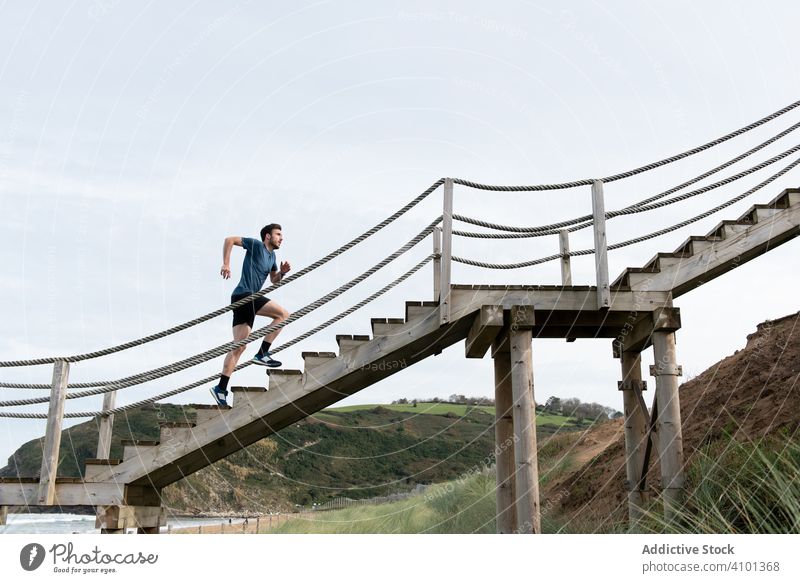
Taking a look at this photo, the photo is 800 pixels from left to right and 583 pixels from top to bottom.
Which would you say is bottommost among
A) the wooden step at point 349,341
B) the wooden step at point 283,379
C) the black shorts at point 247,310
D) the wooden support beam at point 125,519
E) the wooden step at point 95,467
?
the wooden support beam at point 125,519

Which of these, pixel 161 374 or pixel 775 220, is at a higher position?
pixel 775 220

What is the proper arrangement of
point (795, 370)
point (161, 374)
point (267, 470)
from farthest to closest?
point (267, 470) < point (795, 370) < point (161, 374)

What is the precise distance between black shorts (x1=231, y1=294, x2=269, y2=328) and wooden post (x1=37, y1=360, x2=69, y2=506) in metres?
1.89

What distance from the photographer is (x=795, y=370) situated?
13156 millimetres

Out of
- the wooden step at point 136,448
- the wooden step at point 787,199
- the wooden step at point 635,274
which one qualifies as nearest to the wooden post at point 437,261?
the wooden step at point 635,274

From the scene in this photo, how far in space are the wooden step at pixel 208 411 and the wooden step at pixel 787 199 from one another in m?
6.84

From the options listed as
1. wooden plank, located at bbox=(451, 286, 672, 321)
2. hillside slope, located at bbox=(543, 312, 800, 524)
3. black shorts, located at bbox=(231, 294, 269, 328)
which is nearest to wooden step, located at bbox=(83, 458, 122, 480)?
black shorts, located at bbox=(231, 294, 269, 328)

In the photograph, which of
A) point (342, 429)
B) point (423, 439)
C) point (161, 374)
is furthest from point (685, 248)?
point (342, 429)

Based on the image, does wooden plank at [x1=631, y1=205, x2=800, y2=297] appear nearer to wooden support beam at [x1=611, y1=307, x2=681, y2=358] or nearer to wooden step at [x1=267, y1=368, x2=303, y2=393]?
wooden support beam at [x1=611, y1=307, x2=681, y2=358]

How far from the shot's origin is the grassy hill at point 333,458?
179 feet

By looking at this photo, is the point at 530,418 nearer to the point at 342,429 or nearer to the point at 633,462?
the point at 633,462

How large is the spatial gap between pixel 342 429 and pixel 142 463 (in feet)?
197

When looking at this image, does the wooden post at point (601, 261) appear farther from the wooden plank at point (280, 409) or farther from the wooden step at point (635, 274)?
the wooden plank at point (280, 409)

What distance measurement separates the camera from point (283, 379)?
26.1 ft
